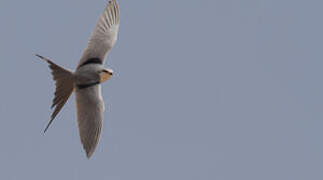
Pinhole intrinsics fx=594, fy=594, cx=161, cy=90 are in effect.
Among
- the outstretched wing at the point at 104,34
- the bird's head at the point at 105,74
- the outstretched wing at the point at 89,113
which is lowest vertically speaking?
the outstretched wing at the point at 89,113

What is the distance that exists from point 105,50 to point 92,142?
192 centimetres

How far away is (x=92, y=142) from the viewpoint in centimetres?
1020

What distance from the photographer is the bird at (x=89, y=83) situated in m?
9.88

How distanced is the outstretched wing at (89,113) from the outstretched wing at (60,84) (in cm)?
36

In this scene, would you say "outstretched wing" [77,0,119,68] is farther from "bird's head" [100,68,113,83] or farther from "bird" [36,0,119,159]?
"bird's head" [100,68,113,83]

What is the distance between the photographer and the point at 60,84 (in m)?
9.92

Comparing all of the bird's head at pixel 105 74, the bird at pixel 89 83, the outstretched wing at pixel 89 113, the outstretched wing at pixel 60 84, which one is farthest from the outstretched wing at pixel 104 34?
the outstretched wing at pixel 60 84

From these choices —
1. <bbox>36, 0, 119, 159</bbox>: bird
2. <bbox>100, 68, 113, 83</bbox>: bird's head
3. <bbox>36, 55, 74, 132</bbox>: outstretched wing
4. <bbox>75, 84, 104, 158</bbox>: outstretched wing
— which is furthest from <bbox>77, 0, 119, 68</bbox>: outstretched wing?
<bbox>36, 55, 74, 132</bbox>: outstretched wing

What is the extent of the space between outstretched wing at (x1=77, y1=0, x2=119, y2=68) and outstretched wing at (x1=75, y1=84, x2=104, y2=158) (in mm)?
696

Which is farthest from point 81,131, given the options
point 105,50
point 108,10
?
point 108,10

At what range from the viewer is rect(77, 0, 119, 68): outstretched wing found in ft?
36.0

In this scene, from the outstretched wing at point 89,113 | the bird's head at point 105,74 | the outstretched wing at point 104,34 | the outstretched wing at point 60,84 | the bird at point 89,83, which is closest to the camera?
the outstretched wing at point 60,84

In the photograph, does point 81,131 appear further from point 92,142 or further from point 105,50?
point 105,50

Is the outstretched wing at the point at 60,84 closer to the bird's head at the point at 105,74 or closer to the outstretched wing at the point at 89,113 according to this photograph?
the outstretched wing at the point at 89,113
